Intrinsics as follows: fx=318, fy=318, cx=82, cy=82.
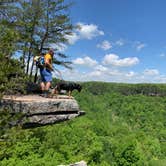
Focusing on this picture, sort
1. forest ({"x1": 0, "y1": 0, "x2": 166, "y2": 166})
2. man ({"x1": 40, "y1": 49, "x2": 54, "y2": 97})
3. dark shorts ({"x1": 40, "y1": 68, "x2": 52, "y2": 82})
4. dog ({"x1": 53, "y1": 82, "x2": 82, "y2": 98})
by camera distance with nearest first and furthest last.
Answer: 1. forest ({"x1": 0, "y1": 0, "x2": 166, "y2": 166})
2. man ({"x1": 40, "y1": 49, "x2": 54, "y2": 97})
3. dark shorts ({"x1": 40, "y1": 68, "x2": 52, "y2": 82})
4. dog ({"x1": 53, "y1": 82, "x2": 82, "y2": 98})

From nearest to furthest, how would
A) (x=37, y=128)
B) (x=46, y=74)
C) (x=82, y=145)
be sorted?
(x=46, y=74), (x=37, y=128), (x=82, y=145)

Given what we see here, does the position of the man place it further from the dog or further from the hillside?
the hillside

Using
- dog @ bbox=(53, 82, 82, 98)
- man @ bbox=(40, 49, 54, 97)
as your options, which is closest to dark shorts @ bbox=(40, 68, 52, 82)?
man @ bbox=(40, 49, 54, 97)

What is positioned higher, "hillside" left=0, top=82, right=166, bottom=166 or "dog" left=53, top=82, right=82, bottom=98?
"dog" left=53, top=82, right=82, bottom=98

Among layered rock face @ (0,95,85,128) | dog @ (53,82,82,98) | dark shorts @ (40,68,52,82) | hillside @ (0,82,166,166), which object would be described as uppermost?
dark shorts @ (40,68,52,82)

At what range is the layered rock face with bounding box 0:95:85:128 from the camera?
40.5 feet

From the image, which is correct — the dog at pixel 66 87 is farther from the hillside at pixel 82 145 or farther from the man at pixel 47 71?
the hillside at pixel 82 145

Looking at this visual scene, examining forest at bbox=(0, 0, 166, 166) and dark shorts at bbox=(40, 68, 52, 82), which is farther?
dark shorts at bbox=(40, 68, 52, 82)

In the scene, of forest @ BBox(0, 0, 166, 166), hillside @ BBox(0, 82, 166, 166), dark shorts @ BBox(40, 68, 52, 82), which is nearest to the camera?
forest @ BBox(0, 0, 166, 166)

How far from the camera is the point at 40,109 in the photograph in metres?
13.2

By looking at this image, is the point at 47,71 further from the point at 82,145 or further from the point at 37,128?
the point at 82,145

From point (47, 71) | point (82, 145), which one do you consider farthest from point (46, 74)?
point (82, 145)

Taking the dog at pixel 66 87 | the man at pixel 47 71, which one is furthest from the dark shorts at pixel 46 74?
the dog at pixel 66 87

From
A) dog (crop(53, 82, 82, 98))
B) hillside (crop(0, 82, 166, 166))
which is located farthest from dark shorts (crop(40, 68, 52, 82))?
hillside (crop(0, 82, 166, 166))
